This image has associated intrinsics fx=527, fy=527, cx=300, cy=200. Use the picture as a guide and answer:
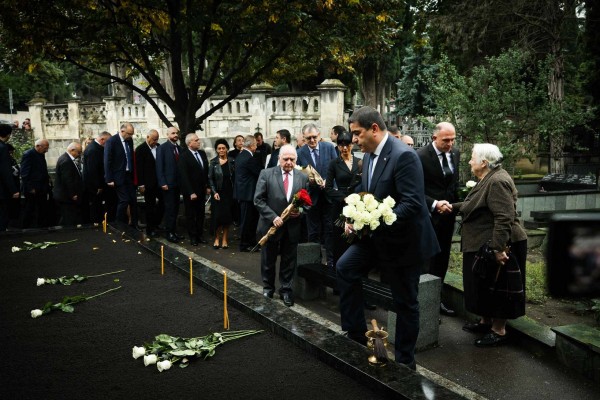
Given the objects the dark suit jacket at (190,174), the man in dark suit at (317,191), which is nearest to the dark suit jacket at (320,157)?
the man in dark suit at (317,191)

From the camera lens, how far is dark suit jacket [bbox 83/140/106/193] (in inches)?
421

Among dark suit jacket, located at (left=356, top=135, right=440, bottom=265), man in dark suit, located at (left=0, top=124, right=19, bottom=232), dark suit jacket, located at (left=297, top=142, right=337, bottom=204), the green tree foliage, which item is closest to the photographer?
dark suit jacket, located at (left=356, top=135, right=440, bottom=265)

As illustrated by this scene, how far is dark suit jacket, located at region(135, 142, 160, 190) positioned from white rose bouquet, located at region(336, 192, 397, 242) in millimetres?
7251

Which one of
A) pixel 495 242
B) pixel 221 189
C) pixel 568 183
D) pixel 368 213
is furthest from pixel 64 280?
pixel 568 183

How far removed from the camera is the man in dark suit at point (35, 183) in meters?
10.5

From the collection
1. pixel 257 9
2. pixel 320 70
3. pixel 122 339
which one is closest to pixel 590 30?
pixel 320 70

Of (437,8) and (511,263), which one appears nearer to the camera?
(511,263)

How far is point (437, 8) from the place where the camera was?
77.8ft

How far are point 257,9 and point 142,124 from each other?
14.3m

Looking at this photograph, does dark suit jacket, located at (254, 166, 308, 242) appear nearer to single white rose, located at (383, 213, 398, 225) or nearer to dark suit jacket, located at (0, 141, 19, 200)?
single white rose, located at (383, 213, 398, 225)

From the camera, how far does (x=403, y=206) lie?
14.3 ft

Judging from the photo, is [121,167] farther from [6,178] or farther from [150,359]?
[150,359]

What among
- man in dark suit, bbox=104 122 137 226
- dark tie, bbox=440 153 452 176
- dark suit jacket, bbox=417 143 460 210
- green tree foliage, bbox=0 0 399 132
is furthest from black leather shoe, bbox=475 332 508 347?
man in dark suit, bbox=104 122 137 226

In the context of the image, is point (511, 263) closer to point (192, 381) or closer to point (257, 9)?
point (192, 381)
